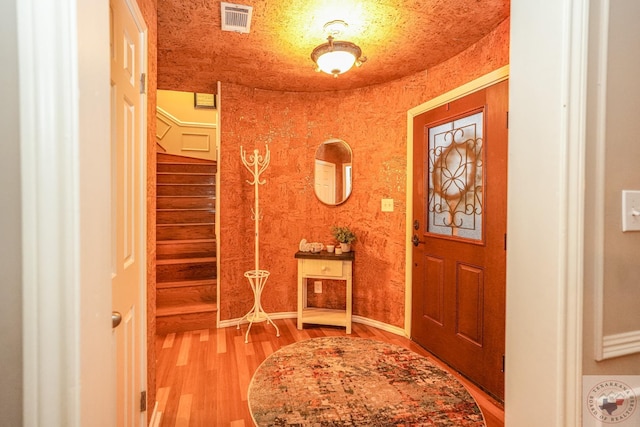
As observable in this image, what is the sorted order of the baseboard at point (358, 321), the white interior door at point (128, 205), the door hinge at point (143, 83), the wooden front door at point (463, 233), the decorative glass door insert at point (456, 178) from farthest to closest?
the baseboard at point (358, 321) < the decorative glass door insert at point (456, 178) < the wooden front door at point (463, 233) < the door hinge at point (143, 83) < the white interior door at point (128, 205)

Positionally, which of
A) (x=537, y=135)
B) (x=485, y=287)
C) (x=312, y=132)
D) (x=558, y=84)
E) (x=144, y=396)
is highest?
(x=312, y=132)

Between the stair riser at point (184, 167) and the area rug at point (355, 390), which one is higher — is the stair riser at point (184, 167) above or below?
above

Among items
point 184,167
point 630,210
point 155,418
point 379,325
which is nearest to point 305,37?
point 630,210

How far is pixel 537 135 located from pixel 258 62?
101 inches

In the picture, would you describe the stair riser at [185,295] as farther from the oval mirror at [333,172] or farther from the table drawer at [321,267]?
the oval mirror at [333,172]

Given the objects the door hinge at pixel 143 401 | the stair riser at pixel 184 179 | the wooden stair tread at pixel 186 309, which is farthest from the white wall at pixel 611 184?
the stair riser at pixel 184 179

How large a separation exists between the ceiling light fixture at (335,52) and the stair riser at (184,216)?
8.81 feet

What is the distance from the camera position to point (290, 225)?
361cm

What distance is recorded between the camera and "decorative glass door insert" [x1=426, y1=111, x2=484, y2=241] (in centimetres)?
240

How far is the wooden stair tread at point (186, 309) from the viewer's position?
10.4ft

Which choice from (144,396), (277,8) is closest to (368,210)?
(277,8)

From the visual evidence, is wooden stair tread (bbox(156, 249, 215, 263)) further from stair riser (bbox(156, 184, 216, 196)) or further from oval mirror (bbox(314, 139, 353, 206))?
oval mirror (bbox(314, 139, 353, 206))

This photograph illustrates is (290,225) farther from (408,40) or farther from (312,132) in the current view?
(408,40)

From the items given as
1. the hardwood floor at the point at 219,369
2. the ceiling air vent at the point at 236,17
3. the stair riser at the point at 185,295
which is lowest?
the hardwood floor at the point at 219,369
